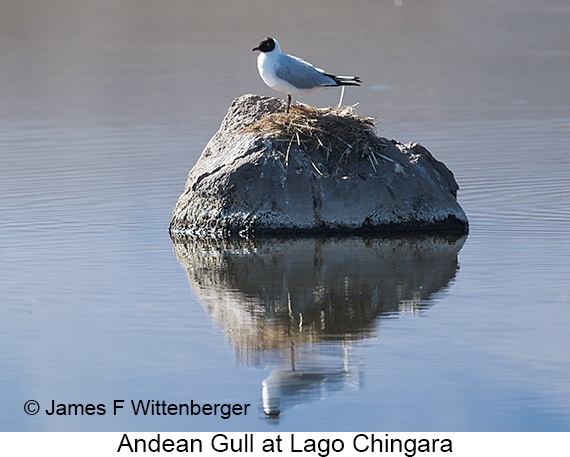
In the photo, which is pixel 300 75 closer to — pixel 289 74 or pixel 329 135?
pixel 289 74

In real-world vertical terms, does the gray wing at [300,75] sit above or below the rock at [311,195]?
above

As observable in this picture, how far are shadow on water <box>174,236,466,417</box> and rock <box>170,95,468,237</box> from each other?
24cm

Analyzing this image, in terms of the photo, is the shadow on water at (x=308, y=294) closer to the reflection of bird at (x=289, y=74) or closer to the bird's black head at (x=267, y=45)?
the reflection of bird at (x=289, y=74)

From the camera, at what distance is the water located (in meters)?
5.64

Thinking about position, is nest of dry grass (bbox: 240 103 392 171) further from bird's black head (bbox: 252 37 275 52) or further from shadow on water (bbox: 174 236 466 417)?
shadow on water (bbox: 174 236 466 417)

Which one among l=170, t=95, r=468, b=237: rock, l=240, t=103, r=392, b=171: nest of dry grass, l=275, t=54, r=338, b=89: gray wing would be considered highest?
l=275, t=54, r=338, b=89: gray wing

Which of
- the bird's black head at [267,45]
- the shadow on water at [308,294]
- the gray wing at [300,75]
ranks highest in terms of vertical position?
the bird's black head at [267,45]

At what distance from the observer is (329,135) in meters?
10.0

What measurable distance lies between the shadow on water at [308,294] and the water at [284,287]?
0.02 metres

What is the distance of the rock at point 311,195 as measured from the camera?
974 centimetres

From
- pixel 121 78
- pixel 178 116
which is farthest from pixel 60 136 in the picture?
pixel 121 78

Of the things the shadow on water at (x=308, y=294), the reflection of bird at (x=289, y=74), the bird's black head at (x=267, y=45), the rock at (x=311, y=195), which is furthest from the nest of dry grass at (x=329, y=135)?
the shadow on water at (x=308, y=294)

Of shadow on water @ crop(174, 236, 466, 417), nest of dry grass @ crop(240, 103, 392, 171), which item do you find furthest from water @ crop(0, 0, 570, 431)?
nest of dry grass @ crop(240, 103, 392, 171)

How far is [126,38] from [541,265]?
22.0 meters
